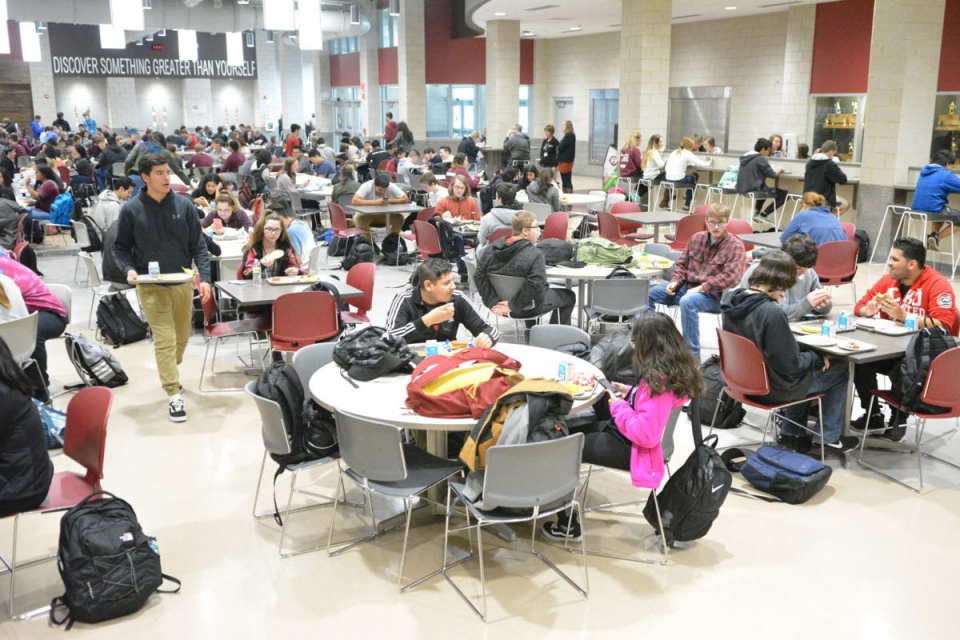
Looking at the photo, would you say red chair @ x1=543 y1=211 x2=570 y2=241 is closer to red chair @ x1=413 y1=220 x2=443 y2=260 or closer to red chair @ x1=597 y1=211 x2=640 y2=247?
red chair @ x1=597 y1=211 x2=640 y2=247

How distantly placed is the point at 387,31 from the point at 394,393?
2339 centimetres

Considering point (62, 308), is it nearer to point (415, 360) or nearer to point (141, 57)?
point (415, 360)

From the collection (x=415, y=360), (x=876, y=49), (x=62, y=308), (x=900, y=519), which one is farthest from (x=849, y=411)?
(x=876, y=49)

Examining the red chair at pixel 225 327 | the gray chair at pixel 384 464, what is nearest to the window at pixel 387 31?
the red chair at pixel 225 327

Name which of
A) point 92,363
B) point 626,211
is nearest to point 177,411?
point 92,363

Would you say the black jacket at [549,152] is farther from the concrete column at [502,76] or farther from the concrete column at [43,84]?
the concrete column at [43,84]

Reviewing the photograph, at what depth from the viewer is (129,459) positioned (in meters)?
5.18

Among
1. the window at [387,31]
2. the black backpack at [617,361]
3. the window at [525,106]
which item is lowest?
the black backpack at [617,361]

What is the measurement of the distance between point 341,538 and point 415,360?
37.9 inches

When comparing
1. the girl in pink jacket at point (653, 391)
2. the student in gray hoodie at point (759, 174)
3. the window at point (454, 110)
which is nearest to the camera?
the girl in pink jacket at point (653, 391)

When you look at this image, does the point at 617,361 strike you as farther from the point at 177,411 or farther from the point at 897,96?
the point at 897,96

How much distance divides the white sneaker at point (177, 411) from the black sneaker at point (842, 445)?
408 cm

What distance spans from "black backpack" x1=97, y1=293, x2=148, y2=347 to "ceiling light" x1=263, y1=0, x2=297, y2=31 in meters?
4.58

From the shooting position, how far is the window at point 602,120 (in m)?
21.9
